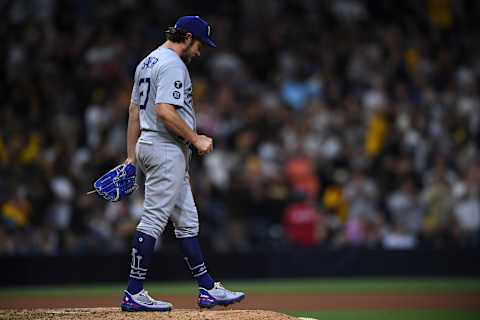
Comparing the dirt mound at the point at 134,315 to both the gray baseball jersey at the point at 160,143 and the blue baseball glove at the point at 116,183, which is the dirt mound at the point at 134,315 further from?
the blue baseball glove at the point at 116,183

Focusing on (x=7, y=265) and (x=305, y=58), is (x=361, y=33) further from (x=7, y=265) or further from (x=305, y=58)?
(x=7, y=265)

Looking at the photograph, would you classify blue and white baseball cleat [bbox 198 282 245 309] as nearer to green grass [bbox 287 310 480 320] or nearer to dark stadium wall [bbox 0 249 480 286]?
green grass [bbox 287 310 480 320]

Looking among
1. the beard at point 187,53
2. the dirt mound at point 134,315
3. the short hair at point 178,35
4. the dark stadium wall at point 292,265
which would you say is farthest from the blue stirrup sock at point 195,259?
the dark stadium wall at point 292,265

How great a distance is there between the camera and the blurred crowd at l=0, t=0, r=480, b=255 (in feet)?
45.2

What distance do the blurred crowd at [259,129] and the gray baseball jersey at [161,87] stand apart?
645cm

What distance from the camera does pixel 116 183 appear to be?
23.6ft

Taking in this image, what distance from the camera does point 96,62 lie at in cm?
1531

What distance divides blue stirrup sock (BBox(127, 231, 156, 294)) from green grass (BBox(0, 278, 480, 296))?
18.1 feet

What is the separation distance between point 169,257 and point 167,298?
270cm

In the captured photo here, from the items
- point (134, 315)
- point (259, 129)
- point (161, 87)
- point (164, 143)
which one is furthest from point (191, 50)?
point (259, 129)

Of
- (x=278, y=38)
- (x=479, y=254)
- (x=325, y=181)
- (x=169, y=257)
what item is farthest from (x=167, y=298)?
(x=278, y=38)

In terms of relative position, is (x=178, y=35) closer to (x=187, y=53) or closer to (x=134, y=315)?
(x=187, y=53)

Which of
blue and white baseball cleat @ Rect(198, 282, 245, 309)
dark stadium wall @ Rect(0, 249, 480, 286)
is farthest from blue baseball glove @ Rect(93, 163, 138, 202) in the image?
dark stadium wall @ Rect(0, 249, 480, 286)

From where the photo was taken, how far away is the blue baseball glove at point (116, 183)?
7203mm
